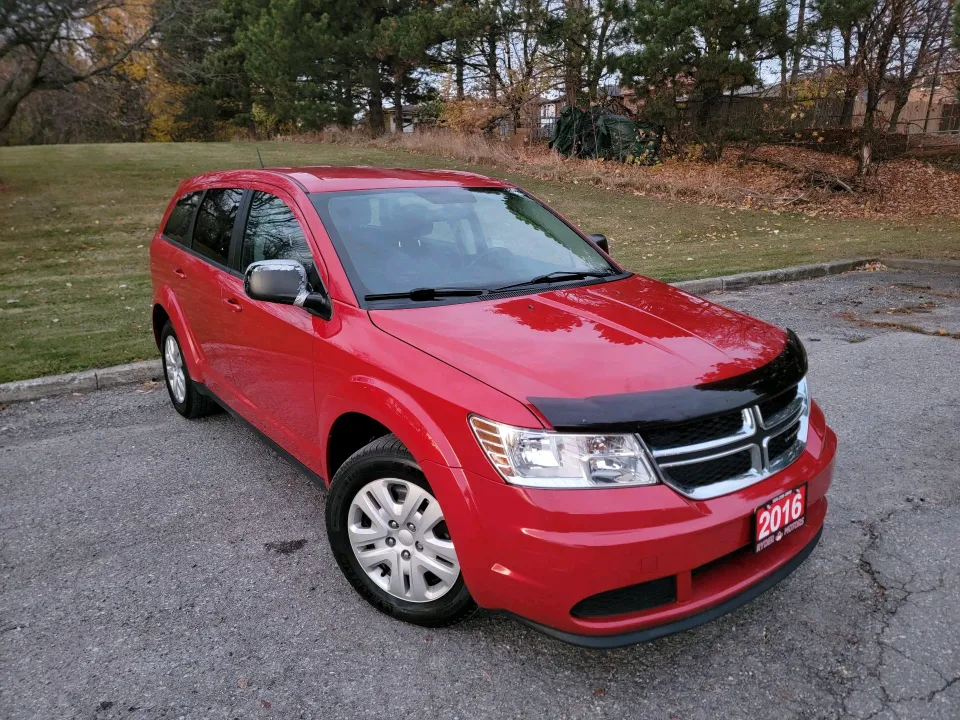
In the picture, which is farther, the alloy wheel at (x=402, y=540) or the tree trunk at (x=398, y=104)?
the tree trunk at (x=398, y=104)

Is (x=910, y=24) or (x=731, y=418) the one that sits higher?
(x=910, y=24)

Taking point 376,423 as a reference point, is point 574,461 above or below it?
above

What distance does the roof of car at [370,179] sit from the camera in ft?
11.9

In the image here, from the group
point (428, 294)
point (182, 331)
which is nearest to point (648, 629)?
point (428, 294)

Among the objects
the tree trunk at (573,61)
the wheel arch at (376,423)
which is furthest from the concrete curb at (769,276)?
the tree trunk at (573,61)

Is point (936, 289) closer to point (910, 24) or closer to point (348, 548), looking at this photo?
point (348, 548)

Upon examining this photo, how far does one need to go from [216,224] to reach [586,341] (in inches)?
106

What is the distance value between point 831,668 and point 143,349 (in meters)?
5.79

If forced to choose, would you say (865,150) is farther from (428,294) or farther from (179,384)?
(428,294)

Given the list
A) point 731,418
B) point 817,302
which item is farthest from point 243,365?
point 817,302

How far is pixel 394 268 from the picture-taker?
3227 mm

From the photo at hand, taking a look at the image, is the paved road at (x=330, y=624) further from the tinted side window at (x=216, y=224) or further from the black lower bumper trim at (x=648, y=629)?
the tinted side window at (x=216, y=224)

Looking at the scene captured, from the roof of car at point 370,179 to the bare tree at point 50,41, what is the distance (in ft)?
50.9

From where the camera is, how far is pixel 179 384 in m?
5.02
